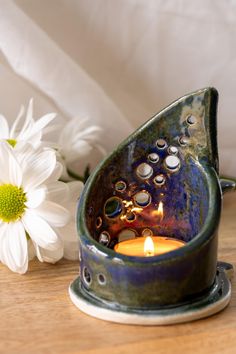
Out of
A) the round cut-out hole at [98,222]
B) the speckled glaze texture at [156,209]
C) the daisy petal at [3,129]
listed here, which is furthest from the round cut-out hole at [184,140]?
the daisy petal at [3,129]

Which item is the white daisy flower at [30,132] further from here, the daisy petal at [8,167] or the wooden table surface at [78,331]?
the wooden table surface at [78,331]

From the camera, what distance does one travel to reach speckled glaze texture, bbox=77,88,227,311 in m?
0.54

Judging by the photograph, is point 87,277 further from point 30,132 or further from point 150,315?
point 30,132

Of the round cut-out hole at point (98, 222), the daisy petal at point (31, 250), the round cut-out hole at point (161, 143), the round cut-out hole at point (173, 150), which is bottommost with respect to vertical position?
the daisy petal at point (31, 250)

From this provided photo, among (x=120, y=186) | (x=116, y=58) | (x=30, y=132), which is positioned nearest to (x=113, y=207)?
(x=120, y=186)

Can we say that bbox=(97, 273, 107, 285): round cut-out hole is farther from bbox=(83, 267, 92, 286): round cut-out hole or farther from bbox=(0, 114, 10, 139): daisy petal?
bbox=(0, 114, 10, 139): daisy petal

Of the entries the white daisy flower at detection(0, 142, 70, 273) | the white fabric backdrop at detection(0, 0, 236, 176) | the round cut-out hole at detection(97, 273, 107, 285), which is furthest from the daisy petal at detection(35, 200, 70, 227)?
the white fabric backdrop at detection(0, 0, 236, 176)

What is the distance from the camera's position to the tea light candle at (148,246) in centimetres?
62

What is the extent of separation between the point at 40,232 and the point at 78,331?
4.9 inches

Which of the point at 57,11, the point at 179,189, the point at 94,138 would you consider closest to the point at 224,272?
the point at 179,189

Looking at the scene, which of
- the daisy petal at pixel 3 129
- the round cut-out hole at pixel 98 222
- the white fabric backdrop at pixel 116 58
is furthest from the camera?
the white fabric backdrop at pixel 116 58

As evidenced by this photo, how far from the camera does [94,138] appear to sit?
874 millimetres

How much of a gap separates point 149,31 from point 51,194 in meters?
0.33

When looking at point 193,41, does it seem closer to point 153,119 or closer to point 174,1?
point 174,1
